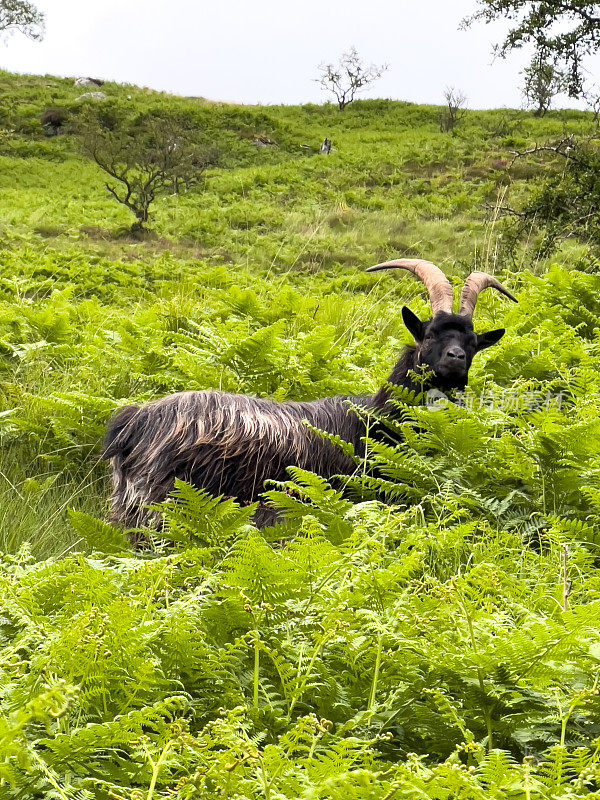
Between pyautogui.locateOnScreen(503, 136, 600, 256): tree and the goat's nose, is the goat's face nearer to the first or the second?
the goat's nose

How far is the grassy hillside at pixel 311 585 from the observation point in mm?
1960

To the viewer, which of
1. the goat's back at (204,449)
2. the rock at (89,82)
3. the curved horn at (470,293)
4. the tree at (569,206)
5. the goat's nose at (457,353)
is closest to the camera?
the goat's back at (204,449)

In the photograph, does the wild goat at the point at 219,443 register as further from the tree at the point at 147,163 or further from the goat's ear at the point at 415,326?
the tree at the point at 147,163

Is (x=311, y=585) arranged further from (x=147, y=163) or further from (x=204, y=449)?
(x=147, y=163)

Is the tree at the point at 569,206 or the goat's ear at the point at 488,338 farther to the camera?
the tree at the point at 569,206

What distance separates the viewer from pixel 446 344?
235 inches

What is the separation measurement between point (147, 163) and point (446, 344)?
23300 millimetres

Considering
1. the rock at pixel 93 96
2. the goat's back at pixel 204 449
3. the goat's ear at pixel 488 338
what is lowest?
the goat's back at pixel 204 449

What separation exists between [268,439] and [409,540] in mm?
2141

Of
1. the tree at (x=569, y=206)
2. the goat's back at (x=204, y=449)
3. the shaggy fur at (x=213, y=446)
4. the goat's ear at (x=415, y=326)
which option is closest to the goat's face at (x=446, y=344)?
the goat's ear at (x=415, y=326)

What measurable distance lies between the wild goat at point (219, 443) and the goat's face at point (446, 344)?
1 centimetres

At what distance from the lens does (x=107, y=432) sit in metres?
5.26

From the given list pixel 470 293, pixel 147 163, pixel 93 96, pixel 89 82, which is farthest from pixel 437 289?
pixel 89 82

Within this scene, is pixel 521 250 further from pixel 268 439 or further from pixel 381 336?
pixel 268 439
